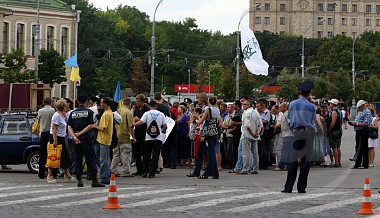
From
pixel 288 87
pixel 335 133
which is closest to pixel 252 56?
pixel 335 133

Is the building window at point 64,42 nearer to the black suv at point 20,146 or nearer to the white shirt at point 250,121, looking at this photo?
the black suv at point 20,146

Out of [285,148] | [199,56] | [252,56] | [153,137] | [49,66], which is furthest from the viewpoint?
[199,56]

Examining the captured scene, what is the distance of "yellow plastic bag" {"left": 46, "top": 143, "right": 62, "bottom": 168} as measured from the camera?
21005mm

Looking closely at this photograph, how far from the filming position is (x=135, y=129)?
2336cm

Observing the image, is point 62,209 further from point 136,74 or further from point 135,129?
point 136,74

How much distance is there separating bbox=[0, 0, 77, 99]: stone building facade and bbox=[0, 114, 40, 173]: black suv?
48352 millimetres

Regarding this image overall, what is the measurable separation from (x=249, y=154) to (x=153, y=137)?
279 cm

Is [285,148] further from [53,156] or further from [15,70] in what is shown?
[15,70]

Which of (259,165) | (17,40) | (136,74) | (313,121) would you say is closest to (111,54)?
(136,74)

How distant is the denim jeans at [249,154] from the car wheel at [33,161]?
190 inches

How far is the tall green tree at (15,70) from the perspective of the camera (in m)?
59.3

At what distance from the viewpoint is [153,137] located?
22.6 m

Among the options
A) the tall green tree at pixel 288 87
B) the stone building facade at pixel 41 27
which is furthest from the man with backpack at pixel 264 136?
the tall green tree at pixel 288 87

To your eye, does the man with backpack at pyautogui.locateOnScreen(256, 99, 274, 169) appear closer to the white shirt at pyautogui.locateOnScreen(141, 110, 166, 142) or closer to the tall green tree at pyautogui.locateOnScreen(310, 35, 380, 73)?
the white shirt at pyautogui.locateOnScreen(141, 110, 166, 142)
